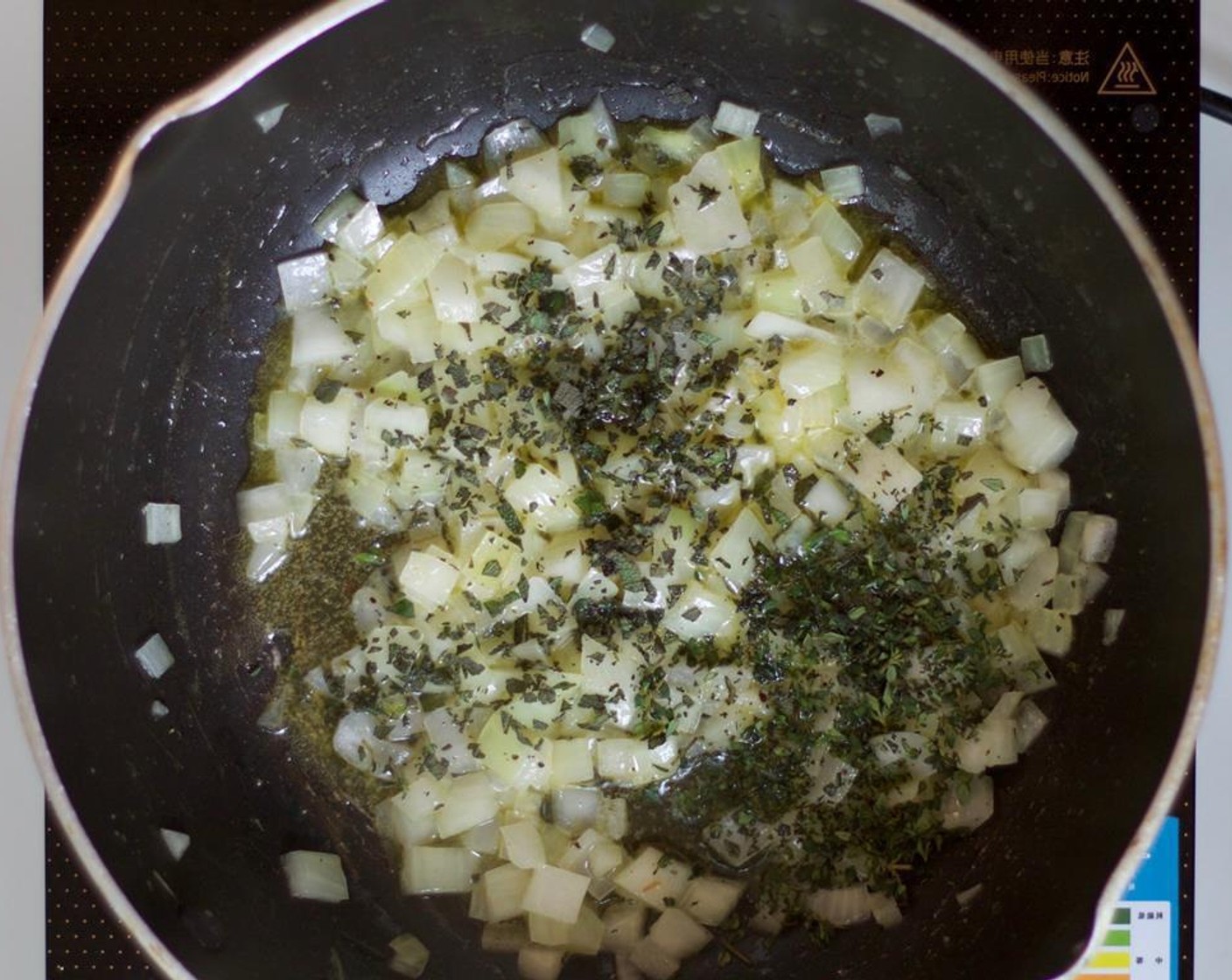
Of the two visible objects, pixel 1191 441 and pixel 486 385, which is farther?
pixel 486 385

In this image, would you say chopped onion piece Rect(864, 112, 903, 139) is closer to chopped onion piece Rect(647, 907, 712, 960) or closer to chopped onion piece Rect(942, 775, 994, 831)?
chopped onion piece Rect(942, 775, 994, 831)

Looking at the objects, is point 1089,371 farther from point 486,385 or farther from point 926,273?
point 486,385

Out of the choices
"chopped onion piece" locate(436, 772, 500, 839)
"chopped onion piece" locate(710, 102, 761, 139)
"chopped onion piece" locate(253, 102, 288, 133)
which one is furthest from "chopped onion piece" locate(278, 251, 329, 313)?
"chopped onion piece" locate(436, 772, 500, 839)

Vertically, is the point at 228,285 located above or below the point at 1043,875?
above

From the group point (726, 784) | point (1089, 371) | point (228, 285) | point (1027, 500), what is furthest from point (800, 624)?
point (228, 285)

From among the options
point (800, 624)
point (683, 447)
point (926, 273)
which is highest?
point (926, 273)

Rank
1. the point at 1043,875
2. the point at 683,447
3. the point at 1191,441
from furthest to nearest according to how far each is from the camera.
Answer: the point at 683,447, the point at 1043,875, the point at 1191,441

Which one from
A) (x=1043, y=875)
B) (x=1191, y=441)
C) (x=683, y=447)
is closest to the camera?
(x=1191, y=441)
